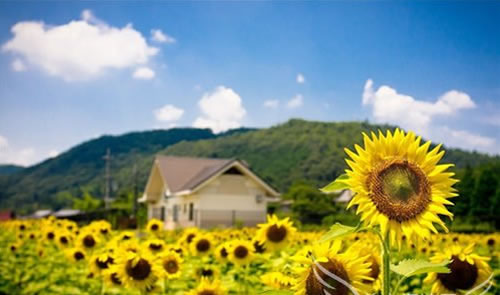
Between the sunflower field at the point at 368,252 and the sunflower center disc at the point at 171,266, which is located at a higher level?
the sunflower field at the point at 368,252

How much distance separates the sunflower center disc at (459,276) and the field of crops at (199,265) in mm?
Answer: 17

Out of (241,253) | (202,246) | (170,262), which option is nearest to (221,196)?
(202,246)

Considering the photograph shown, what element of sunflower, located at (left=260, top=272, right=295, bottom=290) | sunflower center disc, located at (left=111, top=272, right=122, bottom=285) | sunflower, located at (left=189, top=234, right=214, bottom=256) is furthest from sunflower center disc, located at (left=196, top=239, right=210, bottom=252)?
sunflower, located at (left=260, top=272, right=295, bottom=290)

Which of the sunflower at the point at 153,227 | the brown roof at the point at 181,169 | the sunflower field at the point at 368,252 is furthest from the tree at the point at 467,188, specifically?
the sunflower field at the point at 368,252

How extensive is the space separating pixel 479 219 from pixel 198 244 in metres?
21.7

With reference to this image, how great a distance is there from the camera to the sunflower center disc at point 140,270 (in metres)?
3.30

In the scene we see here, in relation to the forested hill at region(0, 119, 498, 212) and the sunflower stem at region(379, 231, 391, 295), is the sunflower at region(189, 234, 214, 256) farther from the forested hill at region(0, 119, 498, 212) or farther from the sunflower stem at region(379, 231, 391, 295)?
the forested hill at region(0, 119, 498, 212)

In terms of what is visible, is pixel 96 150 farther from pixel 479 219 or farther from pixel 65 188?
pixel 479 219

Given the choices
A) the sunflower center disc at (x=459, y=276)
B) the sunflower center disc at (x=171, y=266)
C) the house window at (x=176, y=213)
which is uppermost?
the sunflower center disc at (x=459, y=276)

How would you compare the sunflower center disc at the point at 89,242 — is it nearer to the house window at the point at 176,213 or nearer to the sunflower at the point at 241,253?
the sunflower at the point at 241,253

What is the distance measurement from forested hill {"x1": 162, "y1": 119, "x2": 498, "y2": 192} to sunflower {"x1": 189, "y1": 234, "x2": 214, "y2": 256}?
6088 cm

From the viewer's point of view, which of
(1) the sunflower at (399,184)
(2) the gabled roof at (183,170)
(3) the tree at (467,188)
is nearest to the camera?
(1) the sunflower at (399,184)

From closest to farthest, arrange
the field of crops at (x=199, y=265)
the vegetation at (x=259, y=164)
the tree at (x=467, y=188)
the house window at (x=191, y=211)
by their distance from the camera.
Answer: the field of crops at (x=199, y=265) → the house window at (x=191, y=211) → the tree at (x=467, y=188) → the vegetation at (x=259, y=164)

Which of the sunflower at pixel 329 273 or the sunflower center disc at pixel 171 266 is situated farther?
the sunflower center disc at pixel 171 266
